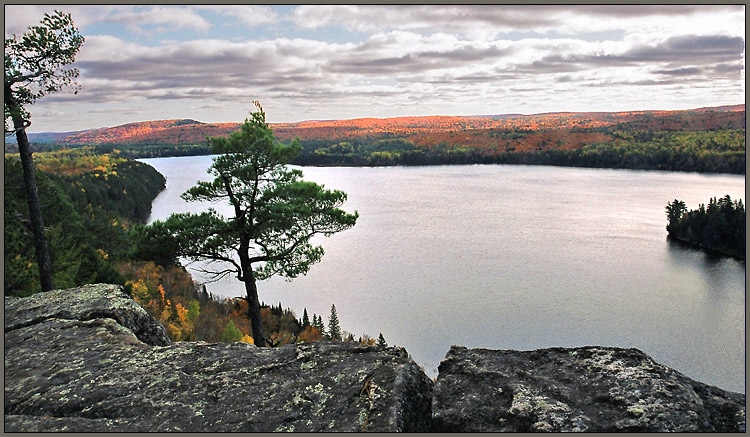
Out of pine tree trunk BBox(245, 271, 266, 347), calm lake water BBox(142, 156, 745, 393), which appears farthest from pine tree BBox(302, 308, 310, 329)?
pine tree trunk BBox(245, 271, 266, 347)

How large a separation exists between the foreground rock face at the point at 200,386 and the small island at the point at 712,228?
54820 millimetres

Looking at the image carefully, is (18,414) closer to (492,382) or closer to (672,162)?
(492,382)

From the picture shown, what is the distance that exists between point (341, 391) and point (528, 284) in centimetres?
3308

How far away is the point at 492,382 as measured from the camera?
2.92 m

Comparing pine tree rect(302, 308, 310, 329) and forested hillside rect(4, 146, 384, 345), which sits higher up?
forested hillside rect(4, 146, 384, 345)

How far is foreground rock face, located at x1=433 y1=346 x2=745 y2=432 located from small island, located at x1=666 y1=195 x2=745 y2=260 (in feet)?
178

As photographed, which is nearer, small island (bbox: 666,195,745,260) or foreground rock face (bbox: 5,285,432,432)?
foreground rock face (bbox: 5,285,432,432)

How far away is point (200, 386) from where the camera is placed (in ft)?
10.3

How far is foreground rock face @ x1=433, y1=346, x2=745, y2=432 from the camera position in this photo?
246cm

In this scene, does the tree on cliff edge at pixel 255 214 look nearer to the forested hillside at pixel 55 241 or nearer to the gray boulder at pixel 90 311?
the forested hillside at pixel 55 241

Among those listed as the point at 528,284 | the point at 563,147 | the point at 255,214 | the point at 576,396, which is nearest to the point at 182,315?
the point at 255,214

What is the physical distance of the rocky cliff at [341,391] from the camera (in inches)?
101

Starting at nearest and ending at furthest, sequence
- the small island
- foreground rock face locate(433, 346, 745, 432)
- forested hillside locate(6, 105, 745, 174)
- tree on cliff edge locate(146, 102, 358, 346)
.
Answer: foreground rock face locate(433, 346, 745, 432)
tree on cliff edge locate(146, 102, 358, 346)
the small island
forested hillside locate(6, 105, 745, 174)

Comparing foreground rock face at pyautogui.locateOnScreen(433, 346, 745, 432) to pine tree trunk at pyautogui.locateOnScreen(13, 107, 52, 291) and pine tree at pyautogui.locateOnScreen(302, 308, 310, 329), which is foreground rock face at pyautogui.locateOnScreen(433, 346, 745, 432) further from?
pine tree at pyautogui.locateOnScreen(302, 308, 310, 329)
